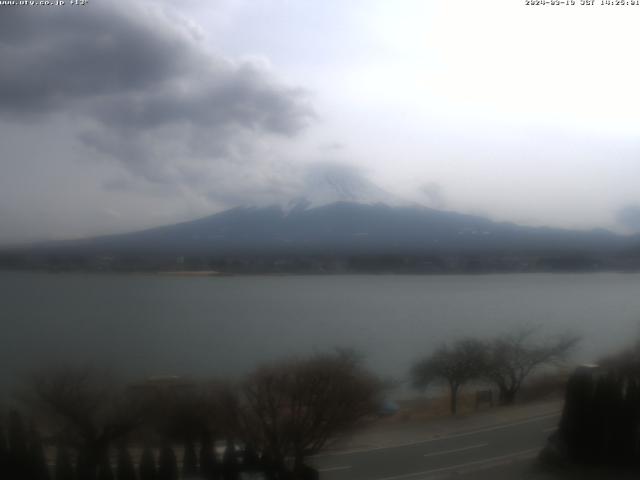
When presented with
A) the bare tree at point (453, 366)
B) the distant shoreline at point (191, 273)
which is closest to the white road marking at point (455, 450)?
the bare tree at point (453, 366)

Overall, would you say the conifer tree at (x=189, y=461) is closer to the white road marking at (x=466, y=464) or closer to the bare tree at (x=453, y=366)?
the white road marking at (x=466, y=464)

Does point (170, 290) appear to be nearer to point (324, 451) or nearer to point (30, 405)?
point (30, 405)

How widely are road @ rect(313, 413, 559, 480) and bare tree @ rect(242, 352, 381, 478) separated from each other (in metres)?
0.13

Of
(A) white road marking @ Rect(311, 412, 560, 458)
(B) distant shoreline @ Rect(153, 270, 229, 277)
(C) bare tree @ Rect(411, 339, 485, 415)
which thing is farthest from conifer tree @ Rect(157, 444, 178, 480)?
(C) bare tree @ Rect(411, 339, 485, 415)

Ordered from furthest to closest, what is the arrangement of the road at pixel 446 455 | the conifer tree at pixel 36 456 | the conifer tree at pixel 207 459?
1. the road at pixel 446 455
2. the conifer tree at pixel 207 459
3. the conifer tree at pixel 36 456

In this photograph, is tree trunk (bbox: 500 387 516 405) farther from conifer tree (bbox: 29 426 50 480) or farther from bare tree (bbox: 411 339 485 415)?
conifer tree (bbox: 29 426 50 480)

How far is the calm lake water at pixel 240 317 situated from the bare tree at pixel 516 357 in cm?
8

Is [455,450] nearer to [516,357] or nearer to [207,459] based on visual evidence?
A: [516,357]

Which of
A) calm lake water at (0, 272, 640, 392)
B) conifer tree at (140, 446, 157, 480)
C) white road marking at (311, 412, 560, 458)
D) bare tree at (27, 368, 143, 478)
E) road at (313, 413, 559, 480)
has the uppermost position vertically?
calm lake water at (0, 272, 640, 392)

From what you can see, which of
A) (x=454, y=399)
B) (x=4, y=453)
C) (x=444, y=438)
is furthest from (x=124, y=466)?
(x=454, y=399)

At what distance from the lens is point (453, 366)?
3.03 metres

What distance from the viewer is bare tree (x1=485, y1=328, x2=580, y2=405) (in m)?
3.15

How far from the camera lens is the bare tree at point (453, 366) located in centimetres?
297

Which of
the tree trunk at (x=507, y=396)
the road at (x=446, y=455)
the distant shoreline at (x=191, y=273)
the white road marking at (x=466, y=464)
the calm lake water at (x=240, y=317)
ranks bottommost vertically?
the white road marking at (x=466, y=464)
